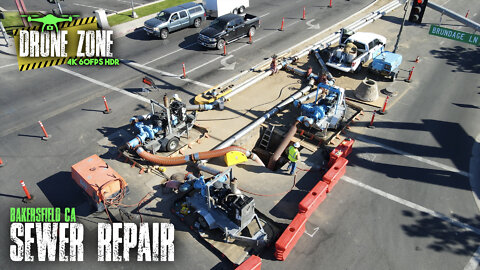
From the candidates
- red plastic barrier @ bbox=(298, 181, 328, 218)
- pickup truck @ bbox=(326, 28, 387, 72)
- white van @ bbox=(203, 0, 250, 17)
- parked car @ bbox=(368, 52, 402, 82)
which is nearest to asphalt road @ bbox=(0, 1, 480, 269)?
red plastic barrier @ bbox=(298, 181, 328, 218)

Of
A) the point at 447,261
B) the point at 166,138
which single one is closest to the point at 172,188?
the point at 166,138

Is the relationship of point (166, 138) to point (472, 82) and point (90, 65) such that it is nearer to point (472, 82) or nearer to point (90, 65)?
point (90, 65)

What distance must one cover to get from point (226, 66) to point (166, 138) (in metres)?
9.64

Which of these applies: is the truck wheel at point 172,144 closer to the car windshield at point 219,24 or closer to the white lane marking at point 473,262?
the white lane marking at point 473,262

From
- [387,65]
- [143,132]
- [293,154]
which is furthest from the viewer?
[387,65]

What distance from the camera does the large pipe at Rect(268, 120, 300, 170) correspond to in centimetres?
1563

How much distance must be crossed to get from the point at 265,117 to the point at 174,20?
1453 centimetres

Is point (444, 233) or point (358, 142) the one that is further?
point (358, 142)

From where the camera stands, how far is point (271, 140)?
1722cm

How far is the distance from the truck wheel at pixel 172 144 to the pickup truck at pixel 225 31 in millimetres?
11487

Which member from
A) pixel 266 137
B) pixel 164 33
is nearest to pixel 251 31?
pixel 164 33

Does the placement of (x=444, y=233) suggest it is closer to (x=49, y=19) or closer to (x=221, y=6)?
(x=221, y=6)

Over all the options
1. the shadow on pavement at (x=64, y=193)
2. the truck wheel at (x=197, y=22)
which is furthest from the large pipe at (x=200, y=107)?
the truck wheel at (x=197, y=22)

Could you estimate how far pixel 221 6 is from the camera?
29594mm
